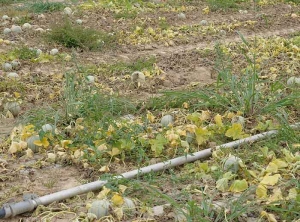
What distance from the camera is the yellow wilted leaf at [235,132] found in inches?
159

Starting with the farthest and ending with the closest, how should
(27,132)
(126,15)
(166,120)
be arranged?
(126,15) → (166,120) → (27,132)

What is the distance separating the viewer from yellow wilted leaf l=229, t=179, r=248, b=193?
330 cm

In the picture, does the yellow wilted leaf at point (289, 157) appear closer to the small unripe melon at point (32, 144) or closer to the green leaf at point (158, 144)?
the green leaf at point (158, 144)

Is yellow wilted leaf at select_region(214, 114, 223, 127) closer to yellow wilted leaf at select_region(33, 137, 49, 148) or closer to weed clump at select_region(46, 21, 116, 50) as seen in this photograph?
yellow wilted leaf at select_region(33, 137, 49, 148)

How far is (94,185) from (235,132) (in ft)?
4.11

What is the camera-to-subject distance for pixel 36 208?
3.18 meters

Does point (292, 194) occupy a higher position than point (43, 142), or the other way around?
point (292, 194)

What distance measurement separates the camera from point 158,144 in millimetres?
3893

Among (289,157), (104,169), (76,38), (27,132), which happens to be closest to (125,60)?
(76,38)

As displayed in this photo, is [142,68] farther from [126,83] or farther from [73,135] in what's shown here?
[73,135]

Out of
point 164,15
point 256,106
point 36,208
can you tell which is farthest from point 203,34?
point 36,208

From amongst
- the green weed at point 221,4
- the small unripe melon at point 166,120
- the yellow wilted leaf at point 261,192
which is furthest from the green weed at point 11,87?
the green weed at point 221,4

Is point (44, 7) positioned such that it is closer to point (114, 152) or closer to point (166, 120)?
point (166, 120)

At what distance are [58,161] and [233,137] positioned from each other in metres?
1.31
